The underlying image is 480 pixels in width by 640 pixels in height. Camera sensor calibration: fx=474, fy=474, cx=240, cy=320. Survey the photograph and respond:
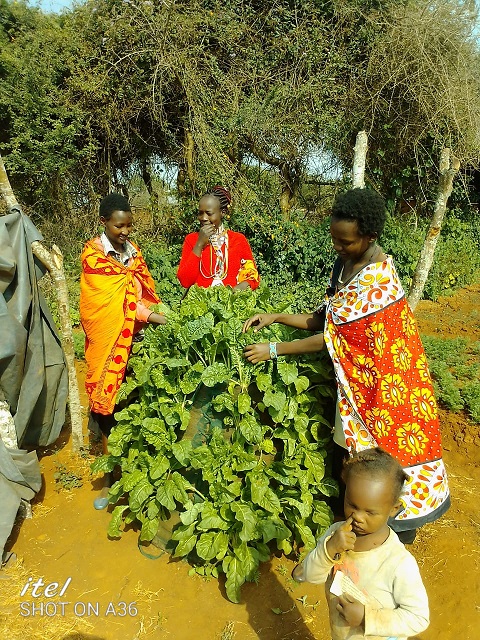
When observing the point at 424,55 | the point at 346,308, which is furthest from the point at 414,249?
the point at 346,308

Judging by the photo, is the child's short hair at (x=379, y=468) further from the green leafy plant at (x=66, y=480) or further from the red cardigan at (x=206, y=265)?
the green leafy plant at (x=66, y=480)

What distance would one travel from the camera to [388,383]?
222 cm

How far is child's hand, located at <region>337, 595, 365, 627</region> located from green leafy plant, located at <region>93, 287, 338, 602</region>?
0.99m

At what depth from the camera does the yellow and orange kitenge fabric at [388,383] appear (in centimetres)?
220

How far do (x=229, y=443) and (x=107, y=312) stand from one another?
1.41 m

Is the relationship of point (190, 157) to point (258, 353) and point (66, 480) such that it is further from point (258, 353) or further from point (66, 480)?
point (258, 353)

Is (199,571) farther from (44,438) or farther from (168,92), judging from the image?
(168,92)

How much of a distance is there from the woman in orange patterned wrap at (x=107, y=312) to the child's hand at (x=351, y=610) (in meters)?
2.20

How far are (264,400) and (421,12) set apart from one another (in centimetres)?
833

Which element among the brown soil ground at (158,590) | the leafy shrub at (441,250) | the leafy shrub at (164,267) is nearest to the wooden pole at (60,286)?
the brown soil ground at (158,590)

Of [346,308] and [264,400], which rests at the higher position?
[346,308]

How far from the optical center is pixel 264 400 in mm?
2533

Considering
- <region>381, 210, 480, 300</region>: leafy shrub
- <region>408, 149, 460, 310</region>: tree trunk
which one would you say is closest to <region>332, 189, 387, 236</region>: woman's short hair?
<region>408, 149, 460, 310</region>: tree trunk

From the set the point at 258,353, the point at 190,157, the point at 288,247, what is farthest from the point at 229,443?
the point at 190,157
